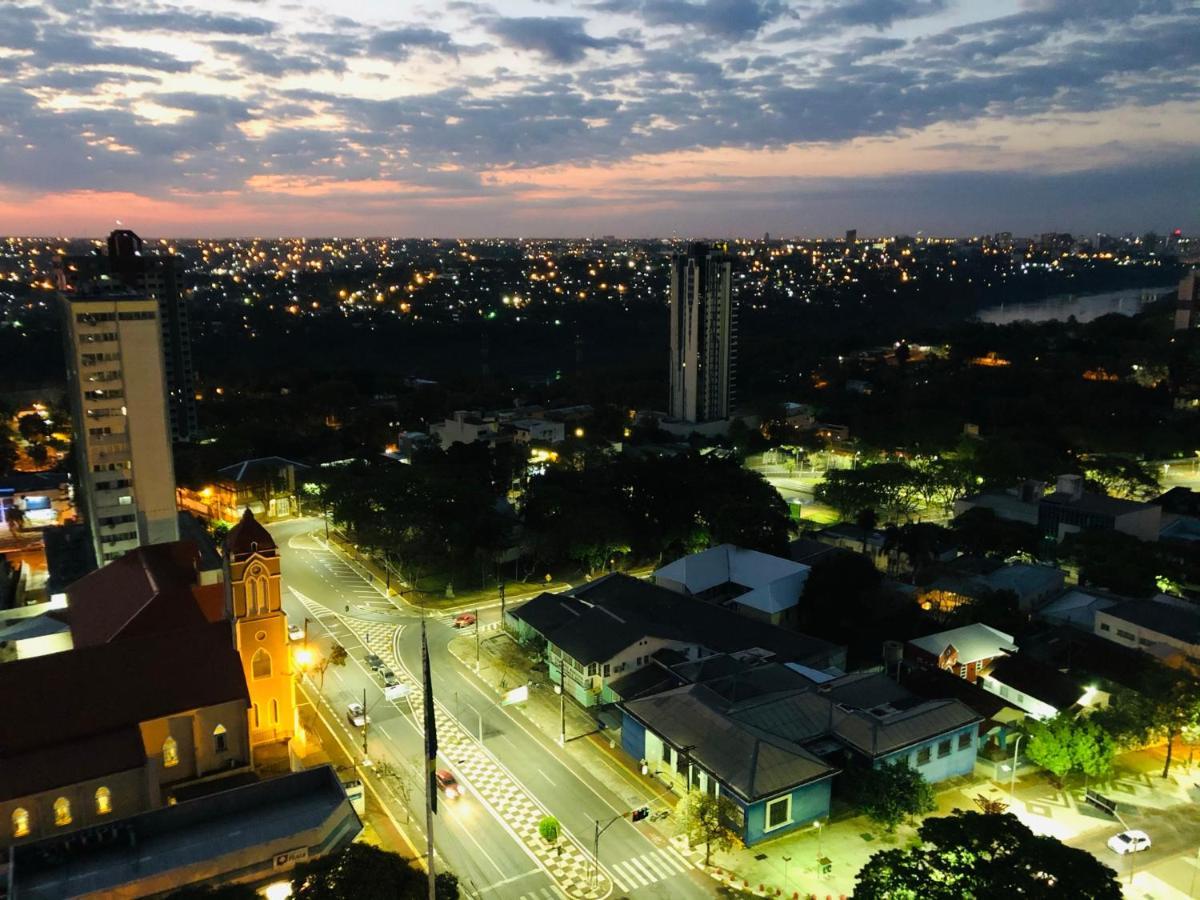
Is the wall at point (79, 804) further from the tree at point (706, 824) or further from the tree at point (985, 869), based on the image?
the tree at point (985, 869)

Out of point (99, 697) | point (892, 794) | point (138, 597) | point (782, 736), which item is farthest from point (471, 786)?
point (138, 597)

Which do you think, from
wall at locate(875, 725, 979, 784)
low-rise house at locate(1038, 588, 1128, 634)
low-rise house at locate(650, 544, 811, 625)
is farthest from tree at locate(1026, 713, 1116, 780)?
low-rise house at locate(650, 544, 811, 625)

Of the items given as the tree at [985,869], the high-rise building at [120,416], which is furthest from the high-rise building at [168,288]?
the tree at [985,869]

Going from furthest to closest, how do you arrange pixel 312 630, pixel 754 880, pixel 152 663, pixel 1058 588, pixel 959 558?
pixel 959 558
pixel 1058 588
pixel 312 630
pixel 152 663
pixel 754 880

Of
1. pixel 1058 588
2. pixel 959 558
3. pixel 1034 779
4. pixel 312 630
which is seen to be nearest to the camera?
pixel 1034 779

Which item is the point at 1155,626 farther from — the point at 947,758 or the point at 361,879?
the point at 361,879

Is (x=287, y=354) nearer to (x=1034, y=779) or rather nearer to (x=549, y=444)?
(x=549, y=444)

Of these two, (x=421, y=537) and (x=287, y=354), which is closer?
(x=421, y=537)

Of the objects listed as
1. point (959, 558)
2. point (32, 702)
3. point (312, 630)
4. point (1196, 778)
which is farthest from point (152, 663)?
point (959, 558)
